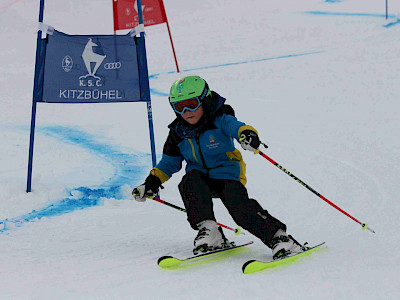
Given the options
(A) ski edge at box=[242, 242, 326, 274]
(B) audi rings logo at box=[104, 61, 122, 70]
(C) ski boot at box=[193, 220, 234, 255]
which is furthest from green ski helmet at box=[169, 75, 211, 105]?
(B) audi rings logo at box=[104, 61, 122, 70]

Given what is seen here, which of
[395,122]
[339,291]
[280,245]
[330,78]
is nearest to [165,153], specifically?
[280,245]

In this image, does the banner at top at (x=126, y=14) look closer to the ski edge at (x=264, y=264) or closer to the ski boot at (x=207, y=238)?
the ski boot at (x=207, y=238)

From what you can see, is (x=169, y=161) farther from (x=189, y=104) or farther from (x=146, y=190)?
(x=189, y=104)

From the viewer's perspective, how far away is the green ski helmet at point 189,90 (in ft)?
10.0

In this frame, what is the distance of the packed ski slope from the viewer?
2.47 meters

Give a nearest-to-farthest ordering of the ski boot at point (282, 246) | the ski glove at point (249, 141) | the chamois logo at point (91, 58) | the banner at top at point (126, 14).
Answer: the ski boot at point (282, 246) → the ski glove at point (249, 141) → the chamois logo at point (91, 58) → the banner at top at point (126, 14)

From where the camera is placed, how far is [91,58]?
4445 millimetres

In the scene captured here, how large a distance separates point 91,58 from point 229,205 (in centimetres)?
211

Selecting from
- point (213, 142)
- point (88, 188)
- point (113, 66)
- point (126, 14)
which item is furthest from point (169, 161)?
point (126, 14)

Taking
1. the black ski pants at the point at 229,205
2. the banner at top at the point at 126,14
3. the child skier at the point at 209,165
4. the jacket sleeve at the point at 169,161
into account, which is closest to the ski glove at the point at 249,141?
the child skier at the point at 209,165

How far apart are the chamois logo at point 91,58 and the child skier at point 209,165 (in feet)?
4.85

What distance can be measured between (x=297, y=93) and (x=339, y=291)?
6.56 metres

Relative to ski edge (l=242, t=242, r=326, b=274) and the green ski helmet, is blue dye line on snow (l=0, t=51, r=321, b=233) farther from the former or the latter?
ski edge (l=242, t=242, r=326, b=274)

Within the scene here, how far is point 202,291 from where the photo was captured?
2.28 metres
